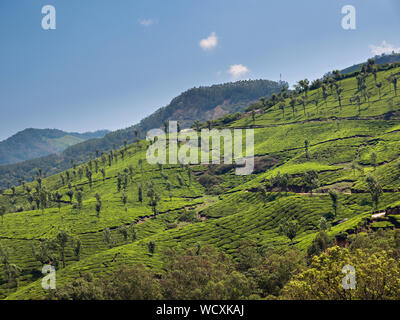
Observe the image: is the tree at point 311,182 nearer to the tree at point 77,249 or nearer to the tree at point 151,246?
the tree at point 151,246

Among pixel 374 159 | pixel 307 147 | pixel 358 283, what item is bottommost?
pixel 358 283

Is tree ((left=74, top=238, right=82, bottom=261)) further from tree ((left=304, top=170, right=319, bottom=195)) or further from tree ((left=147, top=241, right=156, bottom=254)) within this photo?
tree ((left=304, top=170, right=319, bottom=195))

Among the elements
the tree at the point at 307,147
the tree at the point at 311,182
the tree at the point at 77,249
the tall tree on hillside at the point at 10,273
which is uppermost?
the tree at the point at 307,147

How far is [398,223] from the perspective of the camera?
80.4 metres

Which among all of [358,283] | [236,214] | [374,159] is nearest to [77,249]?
[236,214]

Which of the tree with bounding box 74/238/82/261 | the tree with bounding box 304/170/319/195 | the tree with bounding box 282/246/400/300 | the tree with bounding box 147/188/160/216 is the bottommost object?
the tree with bounding box 74/238/82/261

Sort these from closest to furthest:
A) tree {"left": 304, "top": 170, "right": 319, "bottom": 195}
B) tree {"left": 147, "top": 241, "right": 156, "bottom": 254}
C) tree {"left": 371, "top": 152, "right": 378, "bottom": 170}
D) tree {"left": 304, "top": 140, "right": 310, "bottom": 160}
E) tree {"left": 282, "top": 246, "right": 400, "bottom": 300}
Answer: tree {"left": 282, "top": 246, "right": 400, "bottom": 300} < tree {"left": 147, "top": 241, "right": 156, "bottom": 254} < tree {"left": 304, "top": 170, "right": 319, "bottom": 195} < tree {"left": 371, "top": 152, "right": 378, "bottom": 170} < tree {"left": 304, "top": 140, "right": 310, "bottom": 160}

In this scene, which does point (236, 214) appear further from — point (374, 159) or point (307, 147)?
point (307, 147)

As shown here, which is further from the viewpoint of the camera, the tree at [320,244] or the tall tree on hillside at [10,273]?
the tall tree on hillside at [10,273]

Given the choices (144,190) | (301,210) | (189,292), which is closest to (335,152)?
(301,210)

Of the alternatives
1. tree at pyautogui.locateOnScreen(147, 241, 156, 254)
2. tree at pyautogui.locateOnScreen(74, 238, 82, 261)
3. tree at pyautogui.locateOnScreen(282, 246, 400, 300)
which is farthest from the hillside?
tree at pyautogui.locateOnScreen(282, 246, 400, 300)

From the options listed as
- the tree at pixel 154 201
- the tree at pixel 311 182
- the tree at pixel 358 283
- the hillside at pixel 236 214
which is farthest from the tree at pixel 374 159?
the tree at pixel 358 283
